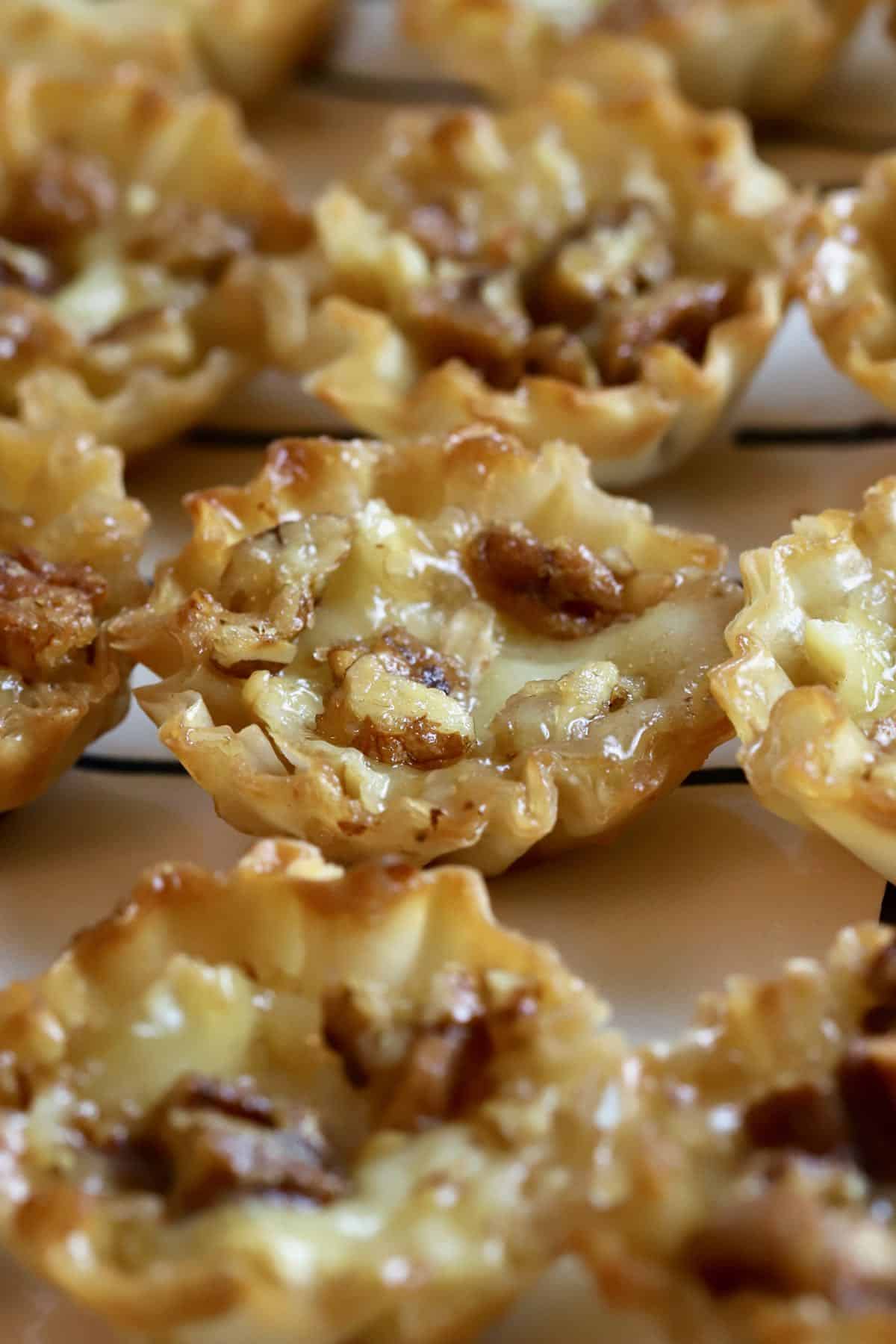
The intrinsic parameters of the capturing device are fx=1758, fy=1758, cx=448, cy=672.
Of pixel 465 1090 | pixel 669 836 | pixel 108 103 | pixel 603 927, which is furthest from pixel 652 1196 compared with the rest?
pixel 108 103

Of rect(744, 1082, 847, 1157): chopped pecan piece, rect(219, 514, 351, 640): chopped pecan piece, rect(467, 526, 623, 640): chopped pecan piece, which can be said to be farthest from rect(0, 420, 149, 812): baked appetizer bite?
rect(744, 1082, 847, 1157): chopped pecan piece

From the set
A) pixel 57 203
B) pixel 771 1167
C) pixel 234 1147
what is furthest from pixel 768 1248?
pixel 57 203

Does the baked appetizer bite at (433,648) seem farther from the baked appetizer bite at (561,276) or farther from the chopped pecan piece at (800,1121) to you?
the chopped pecan piece at (800,1121)

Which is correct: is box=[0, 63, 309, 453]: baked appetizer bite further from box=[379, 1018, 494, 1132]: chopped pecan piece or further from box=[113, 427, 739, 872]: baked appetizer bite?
box=[379, 1018, 494, 1132]: chopped pecan piece

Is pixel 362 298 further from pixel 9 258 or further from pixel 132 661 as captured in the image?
pixel 132 661

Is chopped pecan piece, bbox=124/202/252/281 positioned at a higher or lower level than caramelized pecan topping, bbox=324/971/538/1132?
higher

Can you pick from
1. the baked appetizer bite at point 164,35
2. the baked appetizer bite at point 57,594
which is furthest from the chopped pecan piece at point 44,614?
the baked appetizer bite at point 164,35
